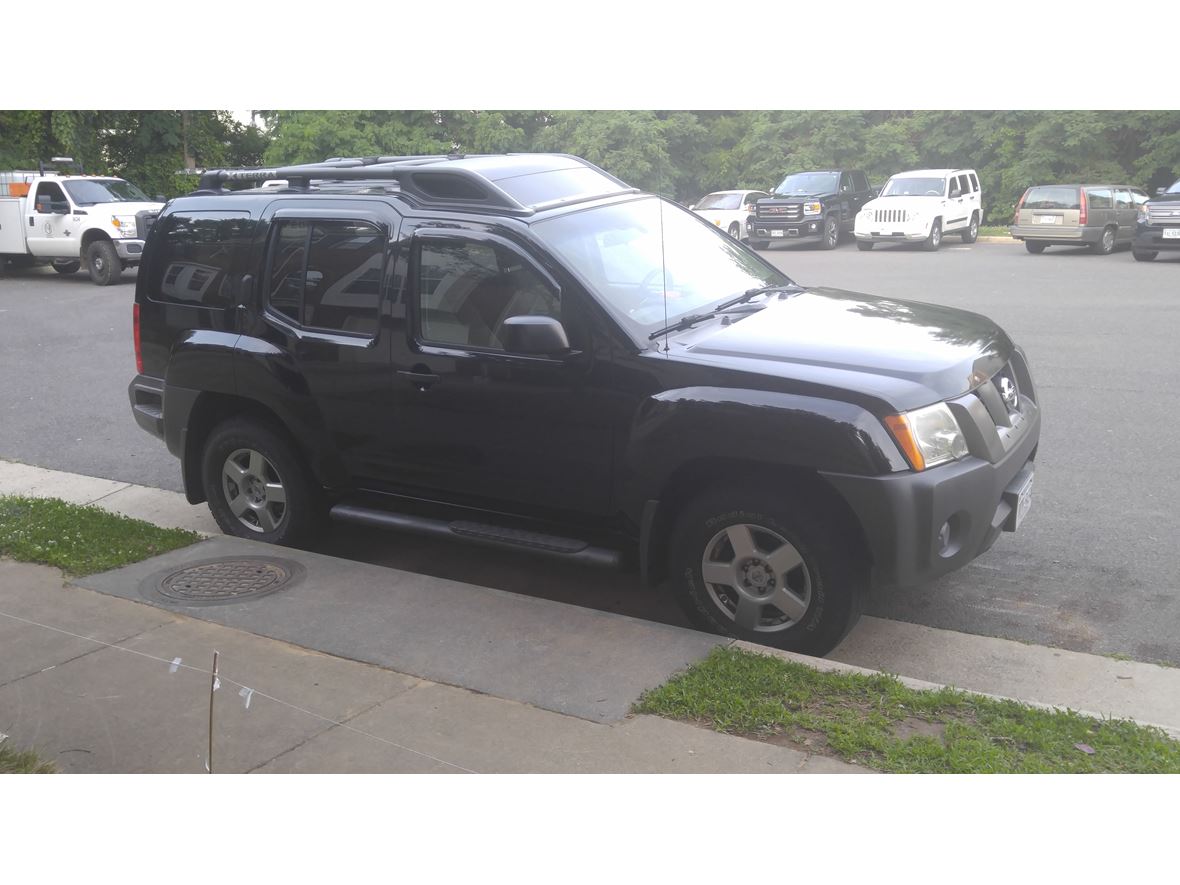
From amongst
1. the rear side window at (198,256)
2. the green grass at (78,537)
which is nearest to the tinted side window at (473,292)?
the rear side window at (198,256)

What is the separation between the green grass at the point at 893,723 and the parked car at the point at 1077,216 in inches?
289

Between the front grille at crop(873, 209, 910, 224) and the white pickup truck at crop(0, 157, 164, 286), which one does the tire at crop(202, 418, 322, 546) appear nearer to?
the front grille at crop(873, 209, 910, 224)

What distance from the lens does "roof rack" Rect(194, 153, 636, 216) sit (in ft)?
17.5

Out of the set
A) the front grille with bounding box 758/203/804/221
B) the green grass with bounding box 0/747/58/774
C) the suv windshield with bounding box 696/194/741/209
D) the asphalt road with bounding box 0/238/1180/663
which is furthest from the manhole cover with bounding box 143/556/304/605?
the front grille with bounding box 758/203/804/221

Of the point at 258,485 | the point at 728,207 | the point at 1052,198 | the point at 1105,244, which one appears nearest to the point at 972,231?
the point at 1052,198

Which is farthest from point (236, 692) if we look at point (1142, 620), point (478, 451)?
point (1142, 620)

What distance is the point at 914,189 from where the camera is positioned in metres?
13.8

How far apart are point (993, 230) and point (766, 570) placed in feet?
40.2

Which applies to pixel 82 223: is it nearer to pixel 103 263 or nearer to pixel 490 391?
pixel 103 263

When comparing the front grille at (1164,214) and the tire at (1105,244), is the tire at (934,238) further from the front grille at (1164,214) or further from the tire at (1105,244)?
the front grille at (1164,214)

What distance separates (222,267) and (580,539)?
257 cm

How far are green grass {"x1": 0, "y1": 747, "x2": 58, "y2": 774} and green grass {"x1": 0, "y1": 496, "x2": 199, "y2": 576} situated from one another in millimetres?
2177

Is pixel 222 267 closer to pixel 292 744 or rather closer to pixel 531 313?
pixel 531 313

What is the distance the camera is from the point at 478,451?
541 centimetres
